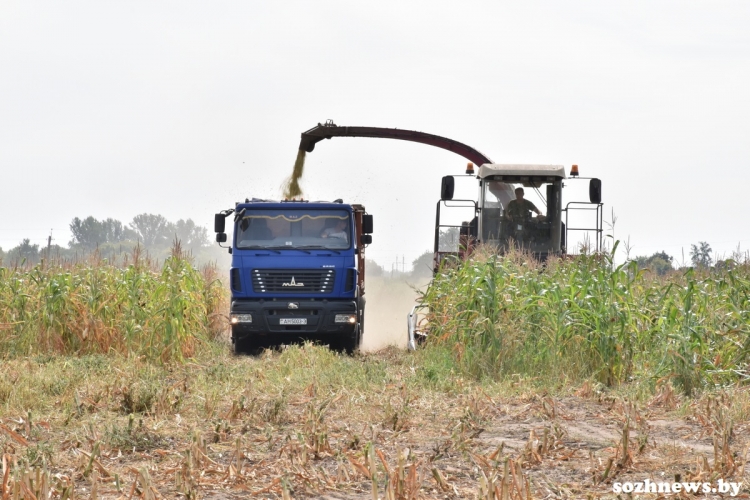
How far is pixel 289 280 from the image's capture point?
15.8 metres

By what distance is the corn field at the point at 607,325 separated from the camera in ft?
32.1

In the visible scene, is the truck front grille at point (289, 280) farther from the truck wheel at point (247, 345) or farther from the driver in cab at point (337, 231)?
the truck wheel at point (247, 345)

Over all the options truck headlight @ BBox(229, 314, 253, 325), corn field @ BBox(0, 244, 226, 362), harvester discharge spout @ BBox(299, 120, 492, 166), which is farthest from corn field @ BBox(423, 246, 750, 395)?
harvester discharge spout @ BBox(299, 120, 492, 166)

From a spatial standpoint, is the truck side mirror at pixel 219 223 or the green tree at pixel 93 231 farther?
the green tree at pixel 93 231

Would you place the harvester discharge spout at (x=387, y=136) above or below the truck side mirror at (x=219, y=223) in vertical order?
above

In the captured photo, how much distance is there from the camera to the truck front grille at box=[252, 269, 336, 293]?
15820 millimetres

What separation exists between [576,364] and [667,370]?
1.10 metres

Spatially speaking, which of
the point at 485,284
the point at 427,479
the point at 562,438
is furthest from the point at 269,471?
the point at 485,284

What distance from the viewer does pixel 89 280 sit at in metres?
14.8

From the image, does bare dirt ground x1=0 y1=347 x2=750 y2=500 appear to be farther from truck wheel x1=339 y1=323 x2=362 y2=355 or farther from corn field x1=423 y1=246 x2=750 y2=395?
truck wheel x1=339 y1=323 x2=362 y2=355

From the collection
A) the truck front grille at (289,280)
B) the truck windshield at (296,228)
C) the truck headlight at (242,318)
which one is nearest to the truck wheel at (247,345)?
the truck headlight at (242,318)

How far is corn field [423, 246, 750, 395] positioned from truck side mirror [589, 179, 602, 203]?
297 centimetres

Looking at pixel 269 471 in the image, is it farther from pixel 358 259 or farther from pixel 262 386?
pixel 358 259

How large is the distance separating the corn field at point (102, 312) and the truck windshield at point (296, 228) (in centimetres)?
144
